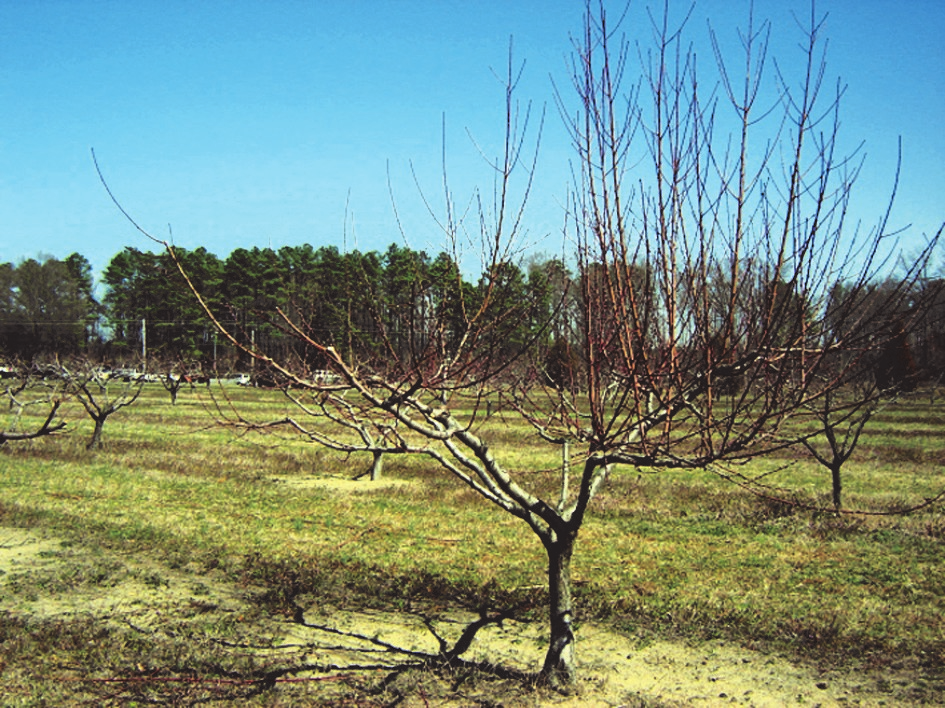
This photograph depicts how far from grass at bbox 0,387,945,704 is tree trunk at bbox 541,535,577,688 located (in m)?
2.03

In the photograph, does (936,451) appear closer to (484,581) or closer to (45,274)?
(484,581)

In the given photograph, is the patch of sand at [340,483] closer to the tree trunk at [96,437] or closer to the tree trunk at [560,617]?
the tree trunk at [96,437]

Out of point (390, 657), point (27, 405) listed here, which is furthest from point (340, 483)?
point (390, 657)

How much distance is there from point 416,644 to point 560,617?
2057 mm

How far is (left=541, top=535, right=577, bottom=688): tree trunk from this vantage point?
5.59 metres

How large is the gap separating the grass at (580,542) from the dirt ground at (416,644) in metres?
0.39

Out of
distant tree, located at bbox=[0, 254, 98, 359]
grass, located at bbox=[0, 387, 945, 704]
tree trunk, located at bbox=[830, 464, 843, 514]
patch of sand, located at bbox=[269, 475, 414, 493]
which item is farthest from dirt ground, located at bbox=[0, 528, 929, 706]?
distant tree, located at bbox=[0, 254, 98, 359]

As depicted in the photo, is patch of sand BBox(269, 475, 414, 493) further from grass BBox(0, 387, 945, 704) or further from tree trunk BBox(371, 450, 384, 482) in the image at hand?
grass BBox(0, 387, 945, 704)

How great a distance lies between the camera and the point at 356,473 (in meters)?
18.7

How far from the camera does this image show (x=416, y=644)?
710 centimetres

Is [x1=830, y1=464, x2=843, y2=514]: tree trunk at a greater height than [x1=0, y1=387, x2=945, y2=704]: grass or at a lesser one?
greater

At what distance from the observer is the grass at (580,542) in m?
8.01

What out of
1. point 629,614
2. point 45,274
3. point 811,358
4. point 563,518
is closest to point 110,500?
point 629,614

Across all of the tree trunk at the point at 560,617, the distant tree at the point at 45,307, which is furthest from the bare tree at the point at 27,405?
the distant tree at the point at 45,307
